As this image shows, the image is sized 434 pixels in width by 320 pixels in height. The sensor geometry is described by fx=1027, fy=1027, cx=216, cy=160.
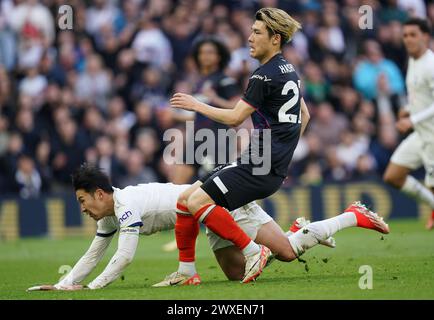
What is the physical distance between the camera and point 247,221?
30.3ft

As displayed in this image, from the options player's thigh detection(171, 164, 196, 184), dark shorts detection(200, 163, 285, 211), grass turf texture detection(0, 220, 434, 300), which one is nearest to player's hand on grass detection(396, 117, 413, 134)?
grass turf texture detection(0, 220, 434, 300)

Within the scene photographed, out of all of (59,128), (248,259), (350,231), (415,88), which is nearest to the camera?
(248,259)

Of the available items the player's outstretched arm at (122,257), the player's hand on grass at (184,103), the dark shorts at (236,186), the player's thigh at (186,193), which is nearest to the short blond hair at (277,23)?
the player's hand on grass at (184,103)

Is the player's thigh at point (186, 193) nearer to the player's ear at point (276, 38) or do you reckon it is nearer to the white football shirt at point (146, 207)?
the white football shirt at point (146, 207)

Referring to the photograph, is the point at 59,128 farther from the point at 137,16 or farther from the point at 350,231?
the point at 350,231

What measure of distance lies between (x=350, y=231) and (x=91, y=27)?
23.2ft

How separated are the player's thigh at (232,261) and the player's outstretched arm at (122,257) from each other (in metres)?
1.04

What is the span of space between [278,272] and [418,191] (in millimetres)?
3455

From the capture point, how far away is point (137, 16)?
66.1 feet

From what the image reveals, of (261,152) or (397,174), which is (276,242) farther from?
(397,174)

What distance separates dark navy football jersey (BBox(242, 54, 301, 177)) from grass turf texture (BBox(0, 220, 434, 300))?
1.11 m

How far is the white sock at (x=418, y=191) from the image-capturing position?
12.7 meters
